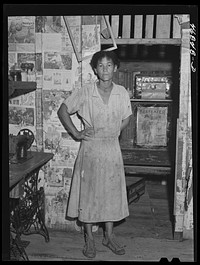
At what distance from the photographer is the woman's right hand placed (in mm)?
2178

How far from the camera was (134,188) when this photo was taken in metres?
2.77

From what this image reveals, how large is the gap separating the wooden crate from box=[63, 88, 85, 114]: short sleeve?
0.79 metres

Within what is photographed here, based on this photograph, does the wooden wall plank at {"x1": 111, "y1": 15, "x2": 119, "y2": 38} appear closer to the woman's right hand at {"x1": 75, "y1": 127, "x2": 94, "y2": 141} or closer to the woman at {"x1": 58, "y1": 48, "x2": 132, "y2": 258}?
the woman at {"x1": 58, "y1": 48, "x2": 132, "y2": 258}

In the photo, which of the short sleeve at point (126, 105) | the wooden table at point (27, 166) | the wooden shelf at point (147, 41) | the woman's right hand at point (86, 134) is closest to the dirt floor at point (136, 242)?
the wooden table at point (27, 166)

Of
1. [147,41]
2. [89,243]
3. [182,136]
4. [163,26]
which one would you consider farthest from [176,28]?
[89,243]

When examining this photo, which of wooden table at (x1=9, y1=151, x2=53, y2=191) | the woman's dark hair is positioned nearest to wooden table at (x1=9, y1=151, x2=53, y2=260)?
wooden table at (x1=9, y1=151, x2=53, y2=191)

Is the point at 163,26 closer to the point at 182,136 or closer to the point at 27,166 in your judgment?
the point at 182,136

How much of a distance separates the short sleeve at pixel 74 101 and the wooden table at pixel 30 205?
325 millimetres

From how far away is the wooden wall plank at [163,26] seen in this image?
223 centimetres

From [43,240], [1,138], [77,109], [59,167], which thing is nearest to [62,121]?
[77,109]

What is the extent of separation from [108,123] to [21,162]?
1.84ft

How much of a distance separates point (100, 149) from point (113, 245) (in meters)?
0.56

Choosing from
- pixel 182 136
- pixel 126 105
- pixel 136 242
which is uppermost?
pixel 126 105
